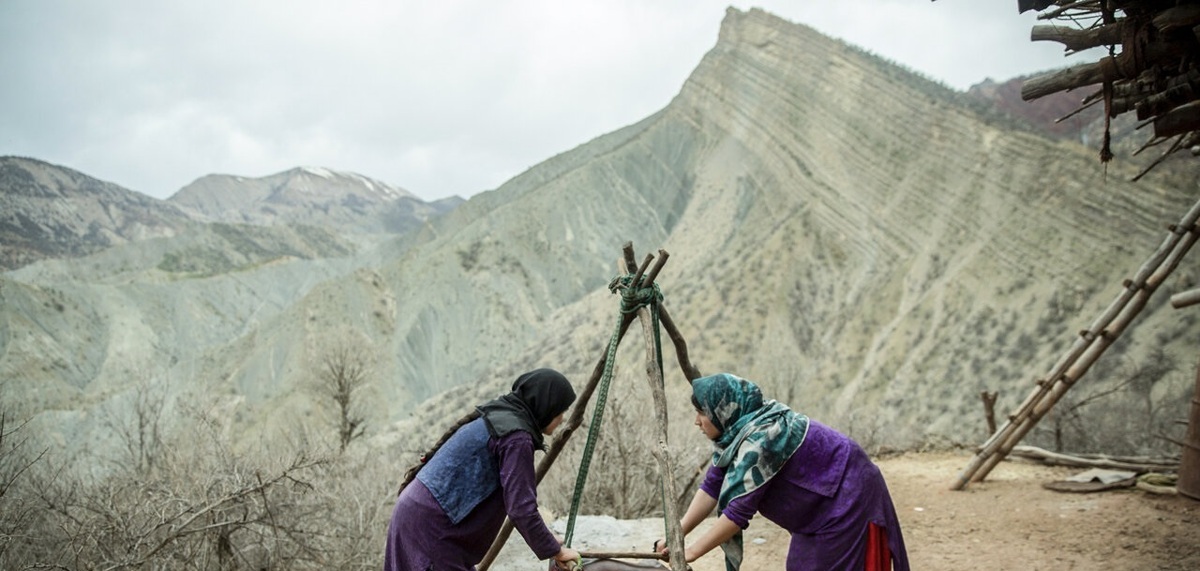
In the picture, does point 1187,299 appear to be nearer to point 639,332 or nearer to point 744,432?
point 744,432

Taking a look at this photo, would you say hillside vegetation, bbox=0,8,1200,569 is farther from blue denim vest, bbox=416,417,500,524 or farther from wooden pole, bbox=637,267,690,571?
wooden pole, bbox=637,267,690,571

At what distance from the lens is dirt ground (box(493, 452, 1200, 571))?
4.79 m

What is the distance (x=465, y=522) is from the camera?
2.87m

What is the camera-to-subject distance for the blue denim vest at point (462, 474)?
282cm

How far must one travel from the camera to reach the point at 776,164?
29.4m

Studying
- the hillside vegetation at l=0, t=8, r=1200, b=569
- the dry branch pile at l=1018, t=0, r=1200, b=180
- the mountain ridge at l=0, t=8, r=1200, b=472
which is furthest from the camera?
the mountain ridge at l=0, t=8, r=1200, b=472

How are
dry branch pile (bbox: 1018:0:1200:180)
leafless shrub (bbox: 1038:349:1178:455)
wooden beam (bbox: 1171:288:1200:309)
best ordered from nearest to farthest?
dry branch pile (bbox: 1018:0:1200:180) < wooden beam (bbox: 1171:288:1200:309) < leafless shrub (bbox: 1038:349:1178:455)

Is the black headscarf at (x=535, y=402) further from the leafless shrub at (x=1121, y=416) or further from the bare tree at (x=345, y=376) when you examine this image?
the bare tree at (x=345, y=376)

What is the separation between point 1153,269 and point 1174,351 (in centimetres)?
1132

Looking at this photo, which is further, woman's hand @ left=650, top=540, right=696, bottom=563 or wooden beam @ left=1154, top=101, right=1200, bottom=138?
wooden beam @ left=1154, top=101, right=1200, bottom=138

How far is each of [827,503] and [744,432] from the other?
397 mm

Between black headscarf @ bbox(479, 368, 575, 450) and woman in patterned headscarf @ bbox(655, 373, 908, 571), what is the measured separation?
2.28 ft

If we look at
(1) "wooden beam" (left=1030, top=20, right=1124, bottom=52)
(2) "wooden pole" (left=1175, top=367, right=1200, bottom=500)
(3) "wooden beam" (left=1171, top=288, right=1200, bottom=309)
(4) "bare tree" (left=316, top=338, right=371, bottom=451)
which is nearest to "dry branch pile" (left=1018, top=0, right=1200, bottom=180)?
(1) "wooden beam" (left=1030, top=20, right=1124, bottom=52)

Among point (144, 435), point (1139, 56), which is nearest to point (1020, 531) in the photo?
point (1139, 56)
